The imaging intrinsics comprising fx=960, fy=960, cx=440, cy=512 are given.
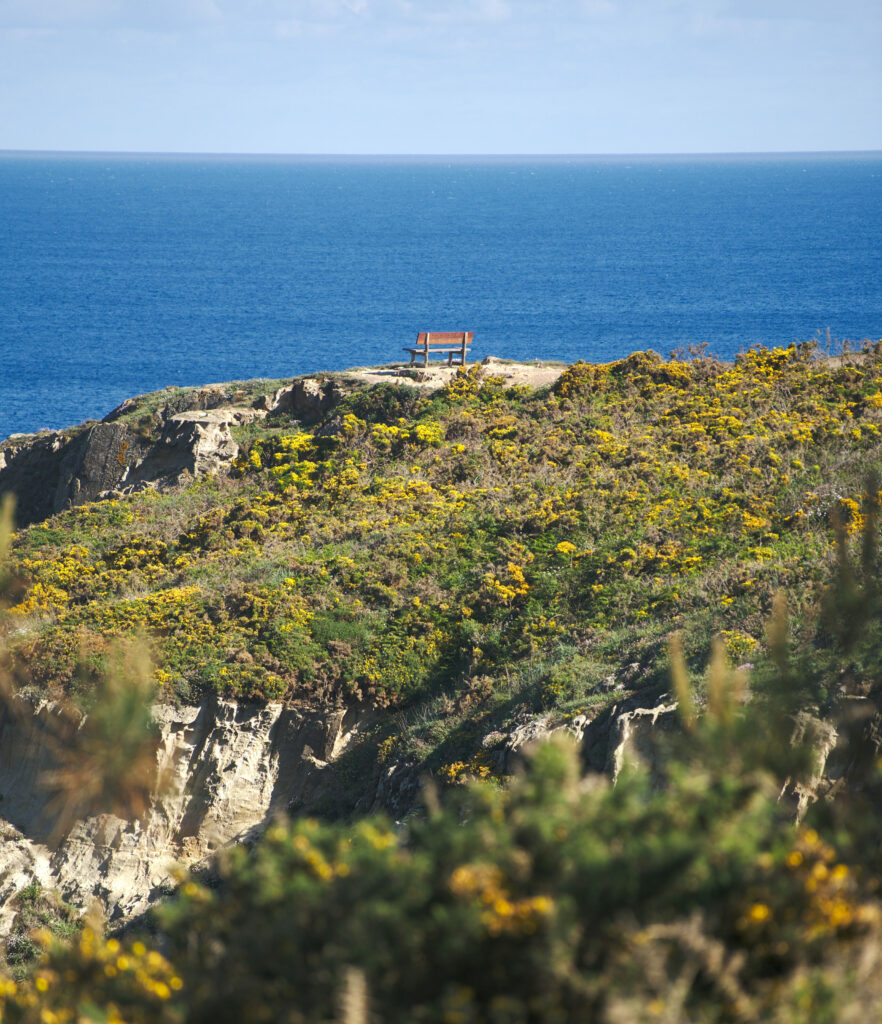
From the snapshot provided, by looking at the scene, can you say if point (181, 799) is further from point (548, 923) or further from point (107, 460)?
point (107, 460)

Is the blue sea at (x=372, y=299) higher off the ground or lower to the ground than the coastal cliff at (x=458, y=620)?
higher

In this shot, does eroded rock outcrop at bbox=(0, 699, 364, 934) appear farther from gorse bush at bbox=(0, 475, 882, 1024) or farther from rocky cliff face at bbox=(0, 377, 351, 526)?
rocky cliff face at bbox=(0, 377, 351, 526)

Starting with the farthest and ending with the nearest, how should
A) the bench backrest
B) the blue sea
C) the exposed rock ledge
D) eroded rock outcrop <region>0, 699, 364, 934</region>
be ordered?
the blue sea
the bench backrest
eroded rock outcrop <region>0, 699, 364, 934</region>
the exposed rock ledge

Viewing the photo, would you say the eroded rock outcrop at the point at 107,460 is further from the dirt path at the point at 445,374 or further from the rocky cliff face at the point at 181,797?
the rocky cliff face at the point at 181,797

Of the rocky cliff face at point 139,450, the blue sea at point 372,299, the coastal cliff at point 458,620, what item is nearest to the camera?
the coastal cliff at point 458,620

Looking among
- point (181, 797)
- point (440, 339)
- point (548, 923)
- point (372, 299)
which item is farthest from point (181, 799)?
point (372, 299)

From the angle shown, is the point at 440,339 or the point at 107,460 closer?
the point at 107,460

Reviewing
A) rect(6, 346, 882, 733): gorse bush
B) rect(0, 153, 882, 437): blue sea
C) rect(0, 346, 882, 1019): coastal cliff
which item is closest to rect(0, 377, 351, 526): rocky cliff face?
rect(6, 346, 882, 733): gorse bush

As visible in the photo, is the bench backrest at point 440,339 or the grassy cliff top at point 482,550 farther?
the bench backrest at point 440,339

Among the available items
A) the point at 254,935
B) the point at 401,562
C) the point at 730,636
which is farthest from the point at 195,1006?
the point at 401,562

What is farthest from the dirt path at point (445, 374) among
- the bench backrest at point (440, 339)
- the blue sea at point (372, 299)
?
the blue sea at point (372, 299)

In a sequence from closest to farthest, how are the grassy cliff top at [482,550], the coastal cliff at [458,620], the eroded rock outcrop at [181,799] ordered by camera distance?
the coastal cliff at [458,620] → the eroded rock outcrop at [181,799] → the grassy cliff top at [482,550]

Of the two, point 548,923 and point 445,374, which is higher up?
point 445,374

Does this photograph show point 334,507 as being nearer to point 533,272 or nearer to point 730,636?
point 730,636
